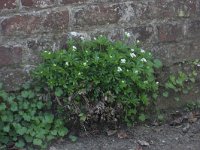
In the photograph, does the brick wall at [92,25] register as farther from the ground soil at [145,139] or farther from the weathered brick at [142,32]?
the ground soil at [145,139]

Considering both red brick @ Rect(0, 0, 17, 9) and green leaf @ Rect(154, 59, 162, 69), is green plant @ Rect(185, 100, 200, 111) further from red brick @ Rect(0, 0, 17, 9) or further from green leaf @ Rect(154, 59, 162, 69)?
red brick @ Rect(0, 0, 17, 9)

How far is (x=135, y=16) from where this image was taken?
3746mm

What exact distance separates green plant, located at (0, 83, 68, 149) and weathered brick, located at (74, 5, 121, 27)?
53 cm

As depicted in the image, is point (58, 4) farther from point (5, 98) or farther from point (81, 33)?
point (5, 98)

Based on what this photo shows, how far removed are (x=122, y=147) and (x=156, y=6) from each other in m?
0.99

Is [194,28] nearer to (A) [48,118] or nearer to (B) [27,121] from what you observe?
(A) [48,118]

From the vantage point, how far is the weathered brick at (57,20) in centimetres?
357

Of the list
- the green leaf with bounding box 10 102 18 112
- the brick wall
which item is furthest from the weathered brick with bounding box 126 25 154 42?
the green leaf with bounding box 10 102 18 112

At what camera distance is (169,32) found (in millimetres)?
3826

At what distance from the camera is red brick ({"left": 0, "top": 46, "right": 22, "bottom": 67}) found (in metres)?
3.53

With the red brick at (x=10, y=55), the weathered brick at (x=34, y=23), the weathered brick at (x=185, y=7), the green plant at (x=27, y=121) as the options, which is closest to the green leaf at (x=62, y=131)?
the green plant at (x=27, y=121)

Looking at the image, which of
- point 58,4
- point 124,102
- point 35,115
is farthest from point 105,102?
point 58,4

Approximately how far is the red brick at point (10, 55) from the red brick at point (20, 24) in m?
0.10

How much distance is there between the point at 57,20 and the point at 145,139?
0.97 m
